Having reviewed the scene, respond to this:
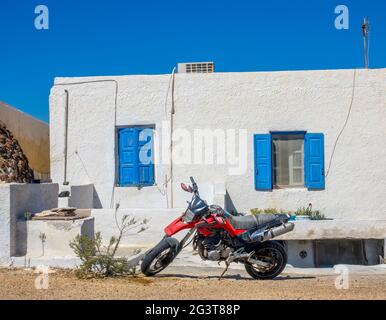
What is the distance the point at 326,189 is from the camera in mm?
13180

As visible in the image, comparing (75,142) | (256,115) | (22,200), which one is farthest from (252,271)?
(75,142)

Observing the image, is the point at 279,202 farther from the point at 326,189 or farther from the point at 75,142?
the point at 75,142

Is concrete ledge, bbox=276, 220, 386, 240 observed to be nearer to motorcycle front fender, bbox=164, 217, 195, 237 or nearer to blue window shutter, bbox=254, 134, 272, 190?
blue window shutter, bbox=254, 134, 272, 190

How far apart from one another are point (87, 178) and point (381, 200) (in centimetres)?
642

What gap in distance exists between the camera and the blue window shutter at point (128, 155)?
43.7ft

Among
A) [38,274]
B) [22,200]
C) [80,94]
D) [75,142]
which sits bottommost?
[38,274]

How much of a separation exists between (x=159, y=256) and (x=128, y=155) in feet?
19.4

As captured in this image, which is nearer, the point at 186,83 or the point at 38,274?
the point at 38,274

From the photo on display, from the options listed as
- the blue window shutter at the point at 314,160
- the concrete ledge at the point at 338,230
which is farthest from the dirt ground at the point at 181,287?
the blue window shutter at the point at 314,160

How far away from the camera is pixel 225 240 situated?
772 cm

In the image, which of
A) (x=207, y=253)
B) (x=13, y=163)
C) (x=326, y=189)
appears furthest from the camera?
(x=326, y=189)

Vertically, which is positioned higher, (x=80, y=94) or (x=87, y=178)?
(x=80, y=94)

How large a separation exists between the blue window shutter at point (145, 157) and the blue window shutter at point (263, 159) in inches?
89.7

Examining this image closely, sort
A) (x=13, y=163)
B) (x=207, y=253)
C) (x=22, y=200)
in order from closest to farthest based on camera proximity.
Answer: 1. (x=207, y=253)
2. (x=22, y=200)
3. (x=13, y=163)
